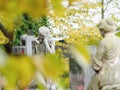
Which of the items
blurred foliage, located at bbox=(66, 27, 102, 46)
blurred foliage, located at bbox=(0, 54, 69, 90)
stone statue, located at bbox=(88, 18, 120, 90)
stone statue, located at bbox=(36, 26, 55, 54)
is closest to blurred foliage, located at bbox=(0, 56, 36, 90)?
blurred foliage, located at bbox=(0, 54, 69, 90)

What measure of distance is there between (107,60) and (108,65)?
67 mm

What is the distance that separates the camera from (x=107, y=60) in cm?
573

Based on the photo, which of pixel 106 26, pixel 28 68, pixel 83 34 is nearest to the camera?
pixel 28 68

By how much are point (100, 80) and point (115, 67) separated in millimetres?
252

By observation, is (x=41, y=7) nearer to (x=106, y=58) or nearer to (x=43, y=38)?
(x=106, y=58)

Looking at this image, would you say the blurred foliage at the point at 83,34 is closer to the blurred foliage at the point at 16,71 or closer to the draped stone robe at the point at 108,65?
the draped stone robe at the point at 108,65

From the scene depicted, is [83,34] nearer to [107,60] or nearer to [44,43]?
[44,43]

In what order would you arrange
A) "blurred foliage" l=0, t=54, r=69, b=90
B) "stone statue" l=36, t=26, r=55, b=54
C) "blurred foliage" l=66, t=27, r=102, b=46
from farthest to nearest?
"blurred foliage" l=66, t=27, r=102, b=46 → "stone statue" l=36, t=26, r=55, b=54 → "blurred foliage" l=0, t=54, r=69, b=90

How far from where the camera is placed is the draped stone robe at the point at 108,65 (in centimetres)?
564

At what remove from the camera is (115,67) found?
18.8 feet

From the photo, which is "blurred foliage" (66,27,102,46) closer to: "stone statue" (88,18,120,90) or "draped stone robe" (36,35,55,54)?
"draped stone robe" (36,35,55,54)

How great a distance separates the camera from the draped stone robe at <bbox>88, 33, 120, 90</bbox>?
222 inches

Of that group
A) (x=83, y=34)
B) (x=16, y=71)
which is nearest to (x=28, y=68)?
(x=16, y=71)

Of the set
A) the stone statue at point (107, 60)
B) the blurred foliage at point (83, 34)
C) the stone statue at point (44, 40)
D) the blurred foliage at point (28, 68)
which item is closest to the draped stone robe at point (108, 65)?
the stone statue at point (107, 60)
